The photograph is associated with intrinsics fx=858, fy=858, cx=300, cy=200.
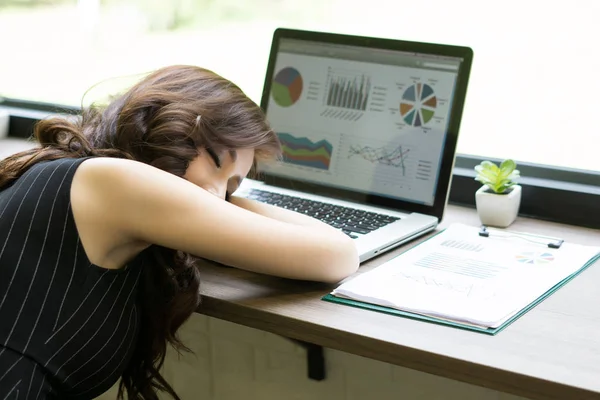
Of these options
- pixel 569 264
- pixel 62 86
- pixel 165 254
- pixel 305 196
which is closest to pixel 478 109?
pixel 305 196

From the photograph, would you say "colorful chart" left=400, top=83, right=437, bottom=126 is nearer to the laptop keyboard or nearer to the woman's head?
the laptop keyboard

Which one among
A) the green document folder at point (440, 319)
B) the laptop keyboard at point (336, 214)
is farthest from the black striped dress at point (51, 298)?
the laptop keyboard at point (336, 214)

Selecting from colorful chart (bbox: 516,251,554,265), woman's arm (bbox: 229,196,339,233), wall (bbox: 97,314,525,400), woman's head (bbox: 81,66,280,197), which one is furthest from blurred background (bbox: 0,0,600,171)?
wall (bbox: 97,314,525,400)

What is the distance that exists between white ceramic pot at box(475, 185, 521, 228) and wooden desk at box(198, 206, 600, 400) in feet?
0.74

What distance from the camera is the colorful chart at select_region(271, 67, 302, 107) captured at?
155cm

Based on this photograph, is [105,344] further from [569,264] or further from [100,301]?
[569,264]

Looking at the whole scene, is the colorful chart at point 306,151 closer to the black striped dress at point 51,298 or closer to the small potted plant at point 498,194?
the small potted plant at point 498,194

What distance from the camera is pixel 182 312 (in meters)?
1.12

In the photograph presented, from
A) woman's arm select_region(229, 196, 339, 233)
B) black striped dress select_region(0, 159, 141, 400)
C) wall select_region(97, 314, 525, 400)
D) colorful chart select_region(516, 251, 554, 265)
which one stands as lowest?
wall select_region(97, 314, 525, 400)

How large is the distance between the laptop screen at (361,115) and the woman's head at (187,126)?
1.00ft

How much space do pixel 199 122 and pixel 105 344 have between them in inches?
12.2

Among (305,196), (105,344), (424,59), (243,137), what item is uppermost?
(424,59)

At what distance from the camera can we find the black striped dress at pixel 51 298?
1.05 metres

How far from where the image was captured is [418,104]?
4.70 ft
